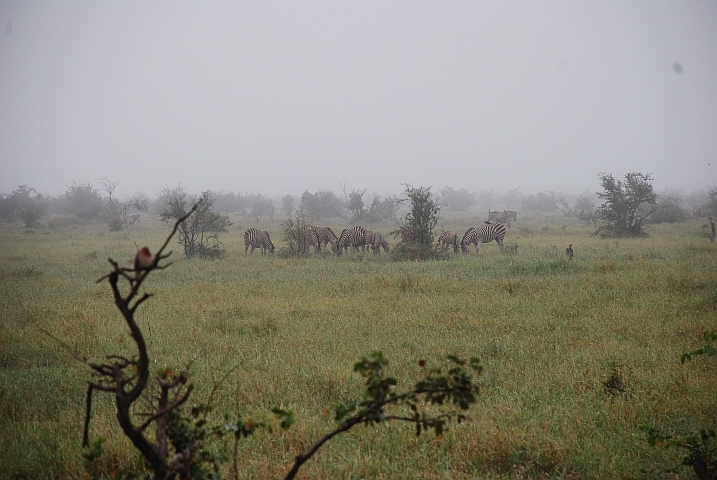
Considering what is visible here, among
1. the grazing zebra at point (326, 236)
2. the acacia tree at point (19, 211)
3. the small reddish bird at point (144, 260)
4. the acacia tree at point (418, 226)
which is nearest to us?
the small reddish bird at point (144, 260)

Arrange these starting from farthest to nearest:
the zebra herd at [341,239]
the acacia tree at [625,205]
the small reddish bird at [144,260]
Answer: the acacia tree at [625,205]
the zebra herd at [341,239]
the small reddish bird at [144,260]

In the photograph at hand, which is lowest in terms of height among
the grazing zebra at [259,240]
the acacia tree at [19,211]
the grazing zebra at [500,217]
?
the grazing zebra at [259,240]

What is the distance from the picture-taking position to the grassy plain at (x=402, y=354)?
3707 mm

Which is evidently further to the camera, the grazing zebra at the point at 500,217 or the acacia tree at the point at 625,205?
the grazing zebra at the point at 500,217

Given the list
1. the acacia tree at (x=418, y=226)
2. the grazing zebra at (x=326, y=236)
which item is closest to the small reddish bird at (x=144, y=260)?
the acacia tree at (x=418, y=226)

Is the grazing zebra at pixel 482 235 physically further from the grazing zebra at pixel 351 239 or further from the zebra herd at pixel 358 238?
the grazing zebra at pixel 351 239

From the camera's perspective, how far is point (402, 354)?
5980 mm

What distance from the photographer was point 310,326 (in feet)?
24.4

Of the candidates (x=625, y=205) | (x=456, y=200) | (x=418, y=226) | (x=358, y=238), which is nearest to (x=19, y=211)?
(x=358, y=238)

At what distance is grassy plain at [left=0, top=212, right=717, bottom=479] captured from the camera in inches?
146

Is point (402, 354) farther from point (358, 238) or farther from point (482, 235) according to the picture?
point (482, 235)

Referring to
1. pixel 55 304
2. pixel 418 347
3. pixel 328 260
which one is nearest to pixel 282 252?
pixel 328 260

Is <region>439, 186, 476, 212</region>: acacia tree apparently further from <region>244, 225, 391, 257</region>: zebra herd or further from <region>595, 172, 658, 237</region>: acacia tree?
<region>244, 225, 391, 257</region>: zebra herd

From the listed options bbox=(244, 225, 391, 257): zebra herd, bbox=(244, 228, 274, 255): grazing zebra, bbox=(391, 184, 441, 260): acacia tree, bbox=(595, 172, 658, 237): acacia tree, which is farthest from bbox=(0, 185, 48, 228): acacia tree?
bbox=(595, 172, 658, 237): acacia tree
